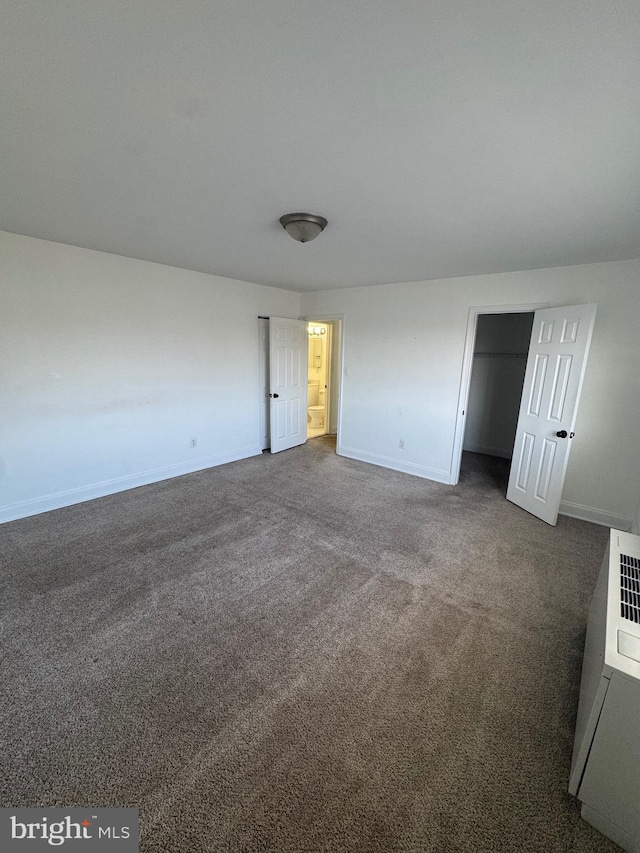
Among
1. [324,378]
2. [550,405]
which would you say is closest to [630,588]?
[550,405]

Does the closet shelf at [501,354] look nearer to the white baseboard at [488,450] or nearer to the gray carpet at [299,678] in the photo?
the white baseboard at [488,450]

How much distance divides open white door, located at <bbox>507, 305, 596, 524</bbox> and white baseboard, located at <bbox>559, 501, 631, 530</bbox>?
1.33ft

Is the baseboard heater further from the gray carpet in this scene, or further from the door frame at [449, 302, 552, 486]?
the door frame at [449, 302, 552, 486]

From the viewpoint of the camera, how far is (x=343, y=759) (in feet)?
4.39

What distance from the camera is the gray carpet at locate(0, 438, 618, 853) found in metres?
1.19

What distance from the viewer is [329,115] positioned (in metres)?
1.27

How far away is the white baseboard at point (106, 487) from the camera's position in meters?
3.12

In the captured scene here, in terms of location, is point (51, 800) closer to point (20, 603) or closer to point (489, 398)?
point (20, 603)

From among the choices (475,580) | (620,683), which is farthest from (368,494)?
(620,683)

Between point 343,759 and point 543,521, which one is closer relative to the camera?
point 343,759

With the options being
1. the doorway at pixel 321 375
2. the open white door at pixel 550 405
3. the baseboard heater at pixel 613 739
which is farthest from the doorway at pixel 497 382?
the baseboard heater at pixel 613 739

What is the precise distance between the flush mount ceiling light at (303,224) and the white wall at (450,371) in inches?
90.6

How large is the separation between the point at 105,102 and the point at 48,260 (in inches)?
94.3

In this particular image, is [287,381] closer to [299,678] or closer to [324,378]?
[324,378]
